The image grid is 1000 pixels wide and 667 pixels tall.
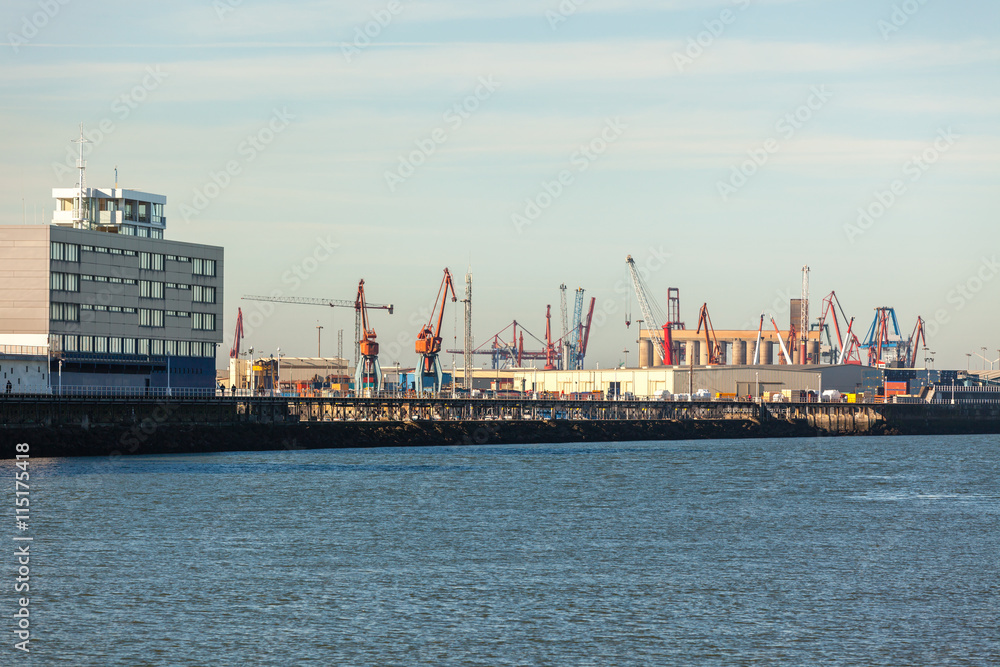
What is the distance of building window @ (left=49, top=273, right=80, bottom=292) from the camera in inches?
5349

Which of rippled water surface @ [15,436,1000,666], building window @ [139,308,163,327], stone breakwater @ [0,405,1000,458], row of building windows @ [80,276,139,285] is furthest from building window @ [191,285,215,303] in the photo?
rippled water surface @ [15,436,1000,666]

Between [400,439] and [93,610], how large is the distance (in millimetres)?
111362

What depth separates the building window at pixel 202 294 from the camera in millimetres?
150750

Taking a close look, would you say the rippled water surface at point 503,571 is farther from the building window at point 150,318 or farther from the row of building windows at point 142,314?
the building window at point 150,318

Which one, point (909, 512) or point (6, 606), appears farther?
point (909, 512)

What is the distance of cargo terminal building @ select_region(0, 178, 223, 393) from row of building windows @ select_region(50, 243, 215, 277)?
124 millimetres

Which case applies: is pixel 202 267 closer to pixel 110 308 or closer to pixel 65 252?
pixel 110 308

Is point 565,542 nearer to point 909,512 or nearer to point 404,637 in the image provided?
point 404,637

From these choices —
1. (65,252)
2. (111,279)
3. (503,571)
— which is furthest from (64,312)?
(503,571)

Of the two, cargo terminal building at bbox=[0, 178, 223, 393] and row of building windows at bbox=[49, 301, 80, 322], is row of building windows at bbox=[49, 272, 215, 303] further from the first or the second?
row of building windows at bbox=[49, 301, 80, 322]

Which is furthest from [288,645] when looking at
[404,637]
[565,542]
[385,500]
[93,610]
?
[385,500]

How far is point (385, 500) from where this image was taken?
7638 cm

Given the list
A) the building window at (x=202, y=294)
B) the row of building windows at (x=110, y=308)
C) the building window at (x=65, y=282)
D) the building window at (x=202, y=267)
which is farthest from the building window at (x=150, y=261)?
the building window at (x=65, y=282)

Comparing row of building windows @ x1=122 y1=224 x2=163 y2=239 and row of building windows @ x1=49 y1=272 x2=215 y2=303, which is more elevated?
row of building windows @ x1=122 y1=224 x2=163 y2=239
